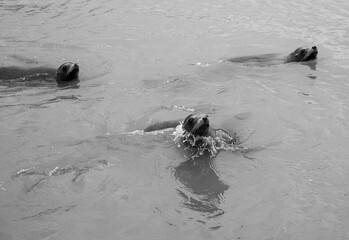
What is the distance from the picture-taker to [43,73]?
35.5ft

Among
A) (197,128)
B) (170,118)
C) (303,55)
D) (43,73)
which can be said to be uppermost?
(197,128)

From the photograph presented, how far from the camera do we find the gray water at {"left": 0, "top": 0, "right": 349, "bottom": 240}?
5902 millimetres

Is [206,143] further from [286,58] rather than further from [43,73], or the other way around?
[286,58]

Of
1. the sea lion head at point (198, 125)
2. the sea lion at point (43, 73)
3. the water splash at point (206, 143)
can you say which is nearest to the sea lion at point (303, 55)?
the water splash at point (206, 143)

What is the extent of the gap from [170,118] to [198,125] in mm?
1306

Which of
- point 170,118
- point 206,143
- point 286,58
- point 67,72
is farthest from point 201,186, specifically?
point 286,58

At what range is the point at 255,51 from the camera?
1238 cm

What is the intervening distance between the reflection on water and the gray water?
0.03 metres

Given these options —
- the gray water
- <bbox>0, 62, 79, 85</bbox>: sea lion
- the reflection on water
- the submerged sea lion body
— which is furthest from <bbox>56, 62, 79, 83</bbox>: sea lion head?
the reflection on water

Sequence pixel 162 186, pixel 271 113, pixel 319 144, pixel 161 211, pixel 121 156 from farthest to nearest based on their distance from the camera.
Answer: pixel 271 113
pixel 319 144
pixel 121 156
pixel 162 186
pixel 161 211

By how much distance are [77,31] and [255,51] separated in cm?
480

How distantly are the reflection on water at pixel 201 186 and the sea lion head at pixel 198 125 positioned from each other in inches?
15.1

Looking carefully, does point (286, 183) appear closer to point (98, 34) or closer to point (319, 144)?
point (319, 144)

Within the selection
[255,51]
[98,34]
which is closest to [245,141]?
[255,51]
